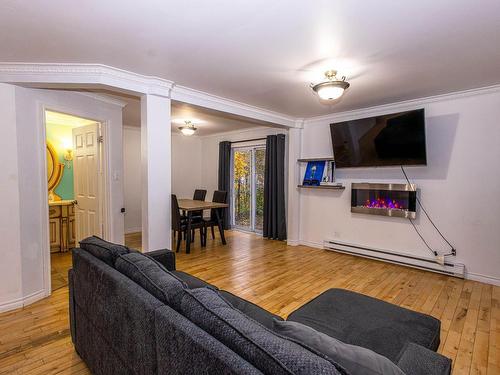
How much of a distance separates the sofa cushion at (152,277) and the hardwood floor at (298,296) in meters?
0.98

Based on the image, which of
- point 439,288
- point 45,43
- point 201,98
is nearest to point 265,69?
point 201,98

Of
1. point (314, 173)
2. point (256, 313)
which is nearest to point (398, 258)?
point (314, 173)

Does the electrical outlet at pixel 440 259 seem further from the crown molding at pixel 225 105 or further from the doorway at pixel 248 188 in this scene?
the doorway at pixel 248 188

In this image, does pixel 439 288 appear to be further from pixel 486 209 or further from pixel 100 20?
Answer: pixel 100 20

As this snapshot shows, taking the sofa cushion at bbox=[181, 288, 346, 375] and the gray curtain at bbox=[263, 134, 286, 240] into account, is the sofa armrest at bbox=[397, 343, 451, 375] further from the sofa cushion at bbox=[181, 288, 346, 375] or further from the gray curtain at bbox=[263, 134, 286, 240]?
the gray curtain at bbox=[263, 134, 286, 240]

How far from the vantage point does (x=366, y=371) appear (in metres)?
0.85

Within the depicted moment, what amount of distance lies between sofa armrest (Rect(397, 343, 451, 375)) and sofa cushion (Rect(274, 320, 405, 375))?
0.18 metres

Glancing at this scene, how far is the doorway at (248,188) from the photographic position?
249 inches

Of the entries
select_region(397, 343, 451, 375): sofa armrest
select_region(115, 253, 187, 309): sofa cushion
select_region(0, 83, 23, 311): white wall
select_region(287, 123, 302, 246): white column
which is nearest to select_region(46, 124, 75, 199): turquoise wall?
select_region(0, 83, 23, 311): white wall

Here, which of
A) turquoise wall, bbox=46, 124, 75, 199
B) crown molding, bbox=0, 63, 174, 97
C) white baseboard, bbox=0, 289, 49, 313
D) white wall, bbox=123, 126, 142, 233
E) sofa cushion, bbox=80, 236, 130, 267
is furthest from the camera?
white wall, bbox=123, 126, 142, 233

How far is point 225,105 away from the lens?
3.75m

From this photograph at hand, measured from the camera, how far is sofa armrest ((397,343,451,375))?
39.9 inches

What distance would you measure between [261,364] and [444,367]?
2.52ft

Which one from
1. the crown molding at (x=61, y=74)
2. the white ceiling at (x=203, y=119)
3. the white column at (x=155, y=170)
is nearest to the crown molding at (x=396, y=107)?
the white ceiling at (x=203, y=119)
